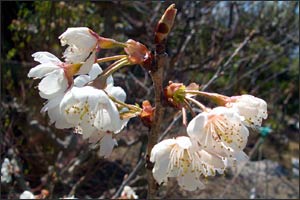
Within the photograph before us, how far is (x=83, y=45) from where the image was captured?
2.63 feet

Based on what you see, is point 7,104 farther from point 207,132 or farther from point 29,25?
point 207,132

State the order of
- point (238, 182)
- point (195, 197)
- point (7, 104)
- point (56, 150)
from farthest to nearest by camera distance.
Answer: point (238, 182), point (195, 197), point (56, 150), point (7, 104)

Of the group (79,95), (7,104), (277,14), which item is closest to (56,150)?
(7,104)

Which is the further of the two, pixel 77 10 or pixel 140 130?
pixel 77 10

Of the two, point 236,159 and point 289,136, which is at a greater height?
point 236,159

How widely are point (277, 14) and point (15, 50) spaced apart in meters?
2.89

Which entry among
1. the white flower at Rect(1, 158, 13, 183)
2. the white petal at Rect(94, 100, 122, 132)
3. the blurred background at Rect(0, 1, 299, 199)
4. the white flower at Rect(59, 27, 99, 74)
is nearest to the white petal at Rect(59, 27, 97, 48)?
the white flower at Rect(59, 27, 99, 74)

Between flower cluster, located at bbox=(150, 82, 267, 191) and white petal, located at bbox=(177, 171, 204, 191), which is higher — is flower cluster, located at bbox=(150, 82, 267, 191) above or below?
above

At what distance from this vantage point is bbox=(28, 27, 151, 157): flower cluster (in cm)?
78

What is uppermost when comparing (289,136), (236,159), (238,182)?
(236,159)

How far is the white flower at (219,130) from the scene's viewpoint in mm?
757

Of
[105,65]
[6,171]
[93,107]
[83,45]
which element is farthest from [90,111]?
[105,65]

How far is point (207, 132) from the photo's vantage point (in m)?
0.76

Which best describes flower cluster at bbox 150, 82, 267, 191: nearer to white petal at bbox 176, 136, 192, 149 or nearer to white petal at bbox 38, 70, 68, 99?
white petal at bbox 176, 136, 192, 149
